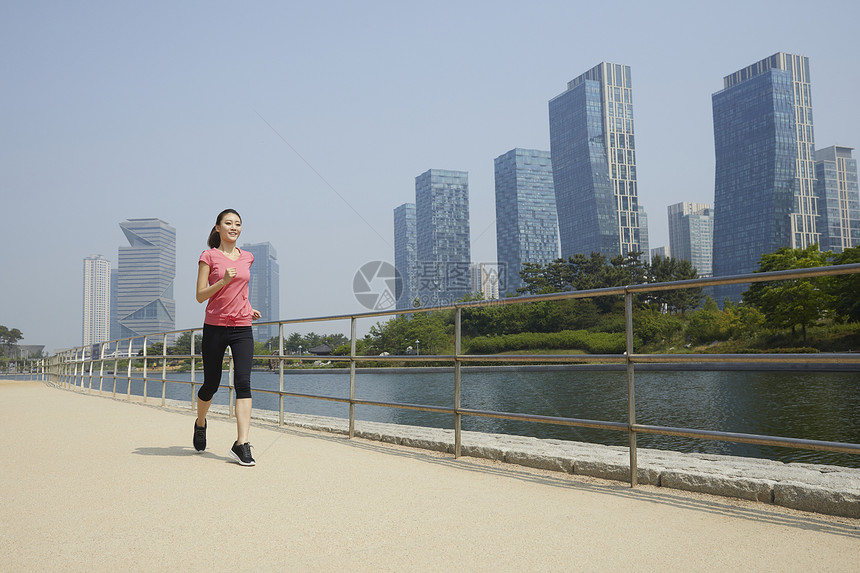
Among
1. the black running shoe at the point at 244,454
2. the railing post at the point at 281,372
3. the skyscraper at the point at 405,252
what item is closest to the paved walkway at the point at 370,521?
the black running shoe at the point at 244,454

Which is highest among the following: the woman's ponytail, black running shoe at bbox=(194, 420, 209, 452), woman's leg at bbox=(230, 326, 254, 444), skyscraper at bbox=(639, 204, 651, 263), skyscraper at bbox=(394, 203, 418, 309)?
skyscraper at bbox=(639, 204, 651, 263)

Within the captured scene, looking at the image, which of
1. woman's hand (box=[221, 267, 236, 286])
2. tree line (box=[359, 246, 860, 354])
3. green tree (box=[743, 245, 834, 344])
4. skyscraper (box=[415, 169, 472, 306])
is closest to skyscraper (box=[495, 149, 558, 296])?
skyscraper (box=[415, 169, 472, 306])

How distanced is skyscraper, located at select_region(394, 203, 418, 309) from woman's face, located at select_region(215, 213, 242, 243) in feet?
276

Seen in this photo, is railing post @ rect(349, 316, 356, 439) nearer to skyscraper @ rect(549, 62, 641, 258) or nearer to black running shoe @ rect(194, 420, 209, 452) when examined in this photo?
black running shoe @ rect(194, 420, 209, 452)

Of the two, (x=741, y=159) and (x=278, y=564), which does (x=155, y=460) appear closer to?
(x=278, y=564)

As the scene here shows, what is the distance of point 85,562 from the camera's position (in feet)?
6.23

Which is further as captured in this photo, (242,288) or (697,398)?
(697,398)

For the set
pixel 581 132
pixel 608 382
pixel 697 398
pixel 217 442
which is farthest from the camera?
pixel 581 132

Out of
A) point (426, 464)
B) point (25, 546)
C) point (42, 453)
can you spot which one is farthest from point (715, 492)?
point (42, 453)

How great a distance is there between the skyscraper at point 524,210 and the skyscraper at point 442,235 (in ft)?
47.0

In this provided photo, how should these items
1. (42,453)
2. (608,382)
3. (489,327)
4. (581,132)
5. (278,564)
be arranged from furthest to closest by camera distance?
(581,132) < (608,382) < (489,327) < (42,453) < (278,564)

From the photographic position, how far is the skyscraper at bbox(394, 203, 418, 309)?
95000 millimetres

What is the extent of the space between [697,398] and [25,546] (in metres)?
15.9

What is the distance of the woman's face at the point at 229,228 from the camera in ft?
12.7
